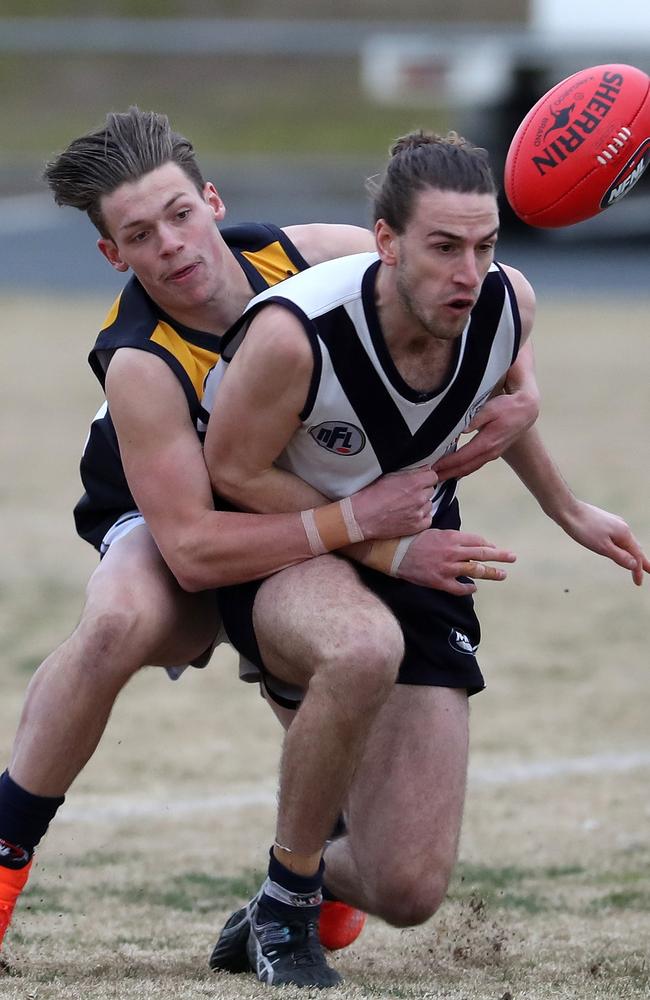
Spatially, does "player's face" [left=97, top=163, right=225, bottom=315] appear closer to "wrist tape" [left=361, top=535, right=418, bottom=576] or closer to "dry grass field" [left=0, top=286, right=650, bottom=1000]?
"wrist tape" [left=361, top=535, right=418, bottom=576]

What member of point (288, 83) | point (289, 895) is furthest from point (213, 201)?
point (288, 83)

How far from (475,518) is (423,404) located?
5.50 metres

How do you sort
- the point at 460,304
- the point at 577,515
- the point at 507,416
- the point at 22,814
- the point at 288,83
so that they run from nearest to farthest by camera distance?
1. the point at 460,304
2. the point at 22,814
3. the point at 507,416
4. the point at 577,515
5. the point at 288,83

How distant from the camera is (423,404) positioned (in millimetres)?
3877

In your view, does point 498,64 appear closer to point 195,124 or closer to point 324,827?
point 195,124

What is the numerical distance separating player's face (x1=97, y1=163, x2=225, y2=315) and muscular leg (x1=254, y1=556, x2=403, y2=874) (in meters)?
0.75

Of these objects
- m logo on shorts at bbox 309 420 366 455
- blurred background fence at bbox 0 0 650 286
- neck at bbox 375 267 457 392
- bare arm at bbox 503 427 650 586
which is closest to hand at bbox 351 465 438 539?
m logo on shorts at bbox 309 420 366 455

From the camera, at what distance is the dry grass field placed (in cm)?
394

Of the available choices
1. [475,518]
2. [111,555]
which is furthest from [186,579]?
[475,518]

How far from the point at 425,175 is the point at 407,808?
60.4 inches

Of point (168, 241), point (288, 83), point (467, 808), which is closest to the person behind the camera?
point (168, 241)

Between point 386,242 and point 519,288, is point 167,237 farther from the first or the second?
point 519,288

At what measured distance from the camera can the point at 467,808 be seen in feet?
18.4

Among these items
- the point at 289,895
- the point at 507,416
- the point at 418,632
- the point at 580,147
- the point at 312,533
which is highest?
the point at 580,147
